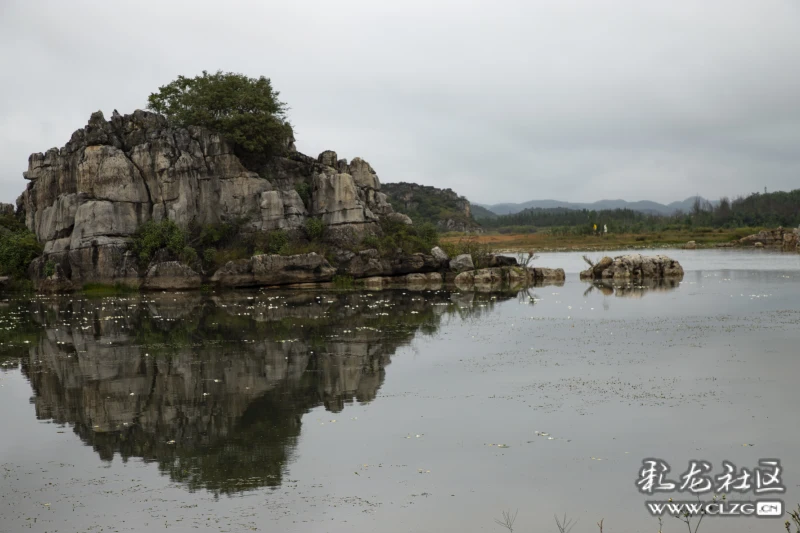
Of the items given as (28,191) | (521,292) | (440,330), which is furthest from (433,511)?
(28,191)

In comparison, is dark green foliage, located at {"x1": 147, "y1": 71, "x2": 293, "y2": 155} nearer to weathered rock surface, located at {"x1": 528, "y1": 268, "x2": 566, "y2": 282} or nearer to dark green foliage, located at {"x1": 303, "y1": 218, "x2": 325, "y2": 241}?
dark green foliage, located at {"x1": 303, "y1": 218, "x2": 325, "y2": 241}

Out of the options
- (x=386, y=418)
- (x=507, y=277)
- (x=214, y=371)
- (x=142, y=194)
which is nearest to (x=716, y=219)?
(x=507, y=277)

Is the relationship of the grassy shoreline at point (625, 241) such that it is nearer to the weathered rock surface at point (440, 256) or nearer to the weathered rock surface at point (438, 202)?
the weathered rock surface at point (438, 202)

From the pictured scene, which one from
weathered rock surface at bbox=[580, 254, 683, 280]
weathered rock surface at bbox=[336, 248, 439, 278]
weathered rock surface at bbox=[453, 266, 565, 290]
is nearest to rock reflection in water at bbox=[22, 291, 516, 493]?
weathered rock surface at bbox=[453, 266, 565, 290]

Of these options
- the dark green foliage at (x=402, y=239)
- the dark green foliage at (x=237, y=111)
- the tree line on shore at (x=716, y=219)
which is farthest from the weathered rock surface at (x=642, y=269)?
the tree line on shore at (x=716, y=219)

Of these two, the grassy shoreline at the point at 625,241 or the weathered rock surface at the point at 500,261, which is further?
the grassy shoreline at the point at 625,241

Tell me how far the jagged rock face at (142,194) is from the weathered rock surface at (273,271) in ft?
10.2

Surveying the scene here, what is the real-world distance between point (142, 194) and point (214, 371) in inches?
1223

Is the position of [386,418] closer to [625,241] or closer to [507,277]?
[507,277]

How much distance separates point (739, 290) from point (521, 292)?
11.0 metres

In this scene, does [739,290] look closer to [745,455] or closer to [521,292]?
[521,292]

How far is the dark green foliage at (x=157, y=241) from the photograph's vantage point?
46.2 meters

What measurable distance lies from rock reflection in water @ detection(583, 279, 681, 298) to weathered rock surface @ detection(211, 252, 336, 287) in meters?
16.1

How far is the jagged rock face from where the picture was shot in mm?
46469
